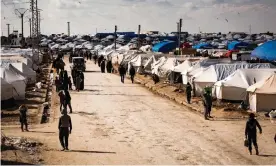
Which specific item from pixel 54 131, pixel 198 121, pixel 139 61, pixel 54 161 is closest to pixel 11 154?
pixel 54 161

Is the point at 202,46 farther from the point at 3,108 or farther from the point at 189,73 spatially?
the point at 3,108

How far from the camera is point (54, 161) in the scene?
43.3 ft

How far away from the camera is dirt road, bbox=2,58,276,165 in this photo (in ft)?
44.8

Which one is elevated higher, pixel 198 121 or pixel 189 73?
pixel 189 73

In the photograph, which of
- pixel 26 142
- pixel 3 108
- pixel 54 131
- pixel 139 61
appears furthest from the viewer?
pixel 139 61

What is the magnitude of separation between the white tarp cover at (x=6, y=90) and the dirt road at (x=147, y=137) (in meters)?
3.37

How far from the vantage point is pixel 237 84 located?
24.5m

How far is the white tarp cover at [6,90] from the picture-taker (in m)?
23.7

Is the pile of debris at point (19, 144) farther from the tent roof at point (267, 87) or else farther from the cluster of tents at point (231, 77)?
the cluster of tents at point (231, 77)

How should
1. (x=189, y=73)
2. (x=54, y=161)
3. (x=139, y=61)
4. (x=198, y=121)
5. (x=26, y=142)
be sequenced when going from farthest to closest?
(x=139, y=61), (x=189, y=73), (x=198, y=121), (x=26, y=142), (x=54, y=161)

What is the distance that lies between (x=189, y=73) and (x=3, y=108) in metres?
12.8

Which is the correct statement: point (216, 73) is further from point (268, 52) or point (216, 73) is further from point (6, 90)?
point (6, 90)

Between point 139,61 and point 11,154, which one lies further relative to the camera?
point 139,61

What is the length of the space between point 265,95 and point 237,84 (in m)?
2.94
